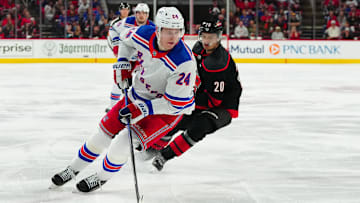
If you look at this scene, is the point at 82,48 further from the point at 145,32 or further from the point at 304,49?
the point at 145,32

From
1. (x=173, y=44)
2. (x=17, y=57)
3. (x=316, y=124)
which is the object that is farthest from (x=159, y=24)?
(x=17, y=57)

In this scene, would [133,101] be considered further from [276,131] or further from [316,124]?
[316,124]

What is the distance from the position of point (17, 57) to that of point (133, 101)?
10.4 metres

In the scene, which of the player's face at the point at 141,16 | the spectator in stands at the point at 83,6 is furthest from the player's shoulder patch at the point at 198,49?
the spectator in stands at the point at 83,6

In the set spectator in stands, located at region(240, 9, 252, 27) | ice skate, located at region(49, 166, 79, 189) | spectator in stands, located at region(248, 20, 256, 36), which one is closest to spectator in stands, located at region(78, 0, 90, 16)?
spectator in stands, located at region(240, 9, 252, 27)

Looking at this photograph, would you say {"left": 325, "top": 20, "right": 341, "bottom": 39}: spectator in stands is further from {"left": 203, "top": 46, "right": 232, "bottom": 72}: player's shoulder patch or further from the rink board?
{"left": 203, "top": 46, "right": 232, "bottom": 72}: player's shoulder patch

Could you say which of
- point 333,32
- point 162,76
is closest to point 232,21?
point 333,32

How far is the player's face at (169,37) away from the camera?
9.51 ft

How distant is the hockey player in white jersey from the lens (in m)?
2.91

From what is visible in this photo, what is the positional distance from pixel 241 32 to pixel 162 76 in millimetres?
11338

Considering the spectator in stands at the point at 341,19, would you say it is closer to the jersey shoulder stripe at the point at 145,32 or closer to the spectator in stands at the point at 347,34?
the spectator in stands at the point at 347,34

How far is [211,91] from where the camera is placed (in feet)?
12.3

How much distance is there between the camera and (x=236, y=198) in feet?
10.3

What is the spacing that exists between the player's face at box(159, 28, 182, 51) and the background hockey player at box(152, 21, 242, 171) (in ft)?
2.63
